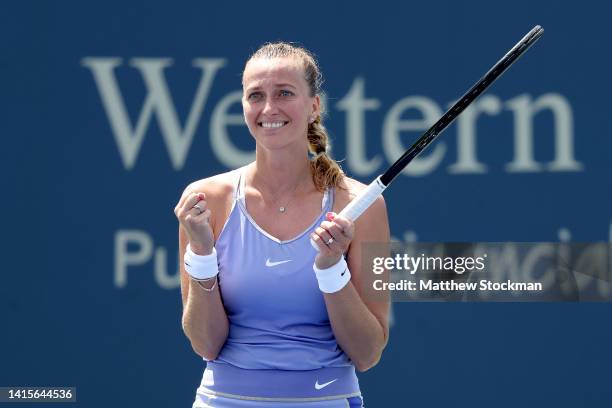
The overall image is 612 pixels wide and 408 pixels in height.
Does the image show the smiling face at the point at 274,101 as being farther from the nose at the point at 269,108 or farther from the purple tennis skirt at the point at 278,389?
the purple tennis skirt at the point at 278,389

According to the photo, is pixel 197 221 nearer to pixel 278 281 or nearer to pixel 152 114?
pixel 278 281

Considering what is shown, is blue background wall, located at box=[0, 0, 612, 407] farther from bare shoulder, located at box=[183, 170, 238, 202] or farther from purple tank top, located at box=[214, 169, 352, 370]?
purple tank top, located at box=[214, 169, 352, 370]

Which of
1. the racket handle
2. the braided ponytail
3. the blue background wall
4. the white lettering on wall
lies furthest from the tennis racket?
the white lettering on wall

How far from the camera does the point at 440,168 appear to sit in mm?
4027

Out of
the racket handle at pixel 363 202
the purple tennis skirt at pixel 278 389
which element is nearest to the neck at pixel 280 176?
the racket handle at pixel 363 202

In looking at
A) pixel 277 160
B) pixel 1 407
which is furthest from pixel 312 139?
pixel 1 407

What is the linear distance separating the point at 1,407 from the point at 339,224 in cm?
249

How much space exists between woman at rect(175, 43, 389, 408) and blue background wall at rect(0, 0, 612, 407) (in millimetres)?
1852

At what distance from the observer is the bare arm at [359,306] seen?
80.5 inches

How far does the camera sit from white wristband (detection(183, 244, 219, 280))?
2074mm

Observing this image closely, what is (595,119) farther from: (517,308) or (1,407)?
(1,407)

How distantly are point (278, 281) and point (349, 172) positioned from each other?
6.62 feet

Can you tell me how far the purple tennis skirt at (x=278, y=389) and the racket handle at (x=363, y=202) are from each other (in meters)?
0.26

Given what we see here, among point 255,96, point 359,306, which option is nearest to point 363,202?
point 359,306
